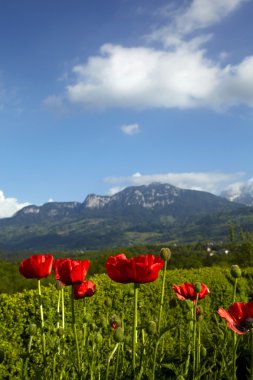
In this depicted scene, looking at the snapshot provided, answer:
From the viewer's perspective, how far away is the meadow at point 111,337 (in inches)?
125

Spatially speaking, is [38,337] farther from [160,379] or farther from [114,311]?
[160,379]

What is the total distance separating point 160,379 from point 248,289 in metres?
11.7

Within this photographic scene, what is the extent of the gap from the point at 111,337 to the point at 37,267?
140 inches

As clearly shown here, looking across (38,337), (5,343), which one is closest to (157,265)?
(5,343)

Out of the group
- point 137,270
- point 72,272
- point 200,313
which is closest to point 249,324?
point 137,270

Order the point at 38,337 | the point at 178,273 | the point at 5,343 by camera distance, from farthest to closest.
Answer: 1. the point at 178,273
2. the point at 38,337
3. the point at 5,343

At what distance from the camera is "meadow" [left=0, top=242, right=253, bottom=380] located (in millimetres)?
3168

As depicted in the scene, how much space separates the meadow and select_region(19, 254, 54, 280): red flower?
0.95ft

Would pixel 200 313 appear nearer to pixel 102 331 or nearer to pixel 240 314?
pixel 240 314

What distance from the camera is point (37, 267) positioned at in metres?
2.95

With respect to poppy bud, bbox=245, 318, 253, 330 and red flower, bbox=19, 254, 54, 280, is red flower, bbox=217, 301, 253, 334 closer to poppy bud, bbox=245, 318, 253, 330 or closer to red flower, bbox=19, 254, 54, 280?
poppy bud, bbox=245, 318, 253, 330

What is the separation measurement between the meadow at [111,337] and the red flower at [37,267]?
0.95 feet

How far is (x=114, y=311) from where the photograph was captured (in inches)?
360

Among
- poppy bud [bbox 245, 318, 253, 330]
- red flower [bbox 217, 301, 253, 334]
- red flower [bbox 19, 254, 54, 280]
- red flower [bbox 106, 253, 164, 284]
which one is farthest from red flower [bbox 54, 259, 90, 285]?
poppy bud [bbox 245, 318, 253, 330]
